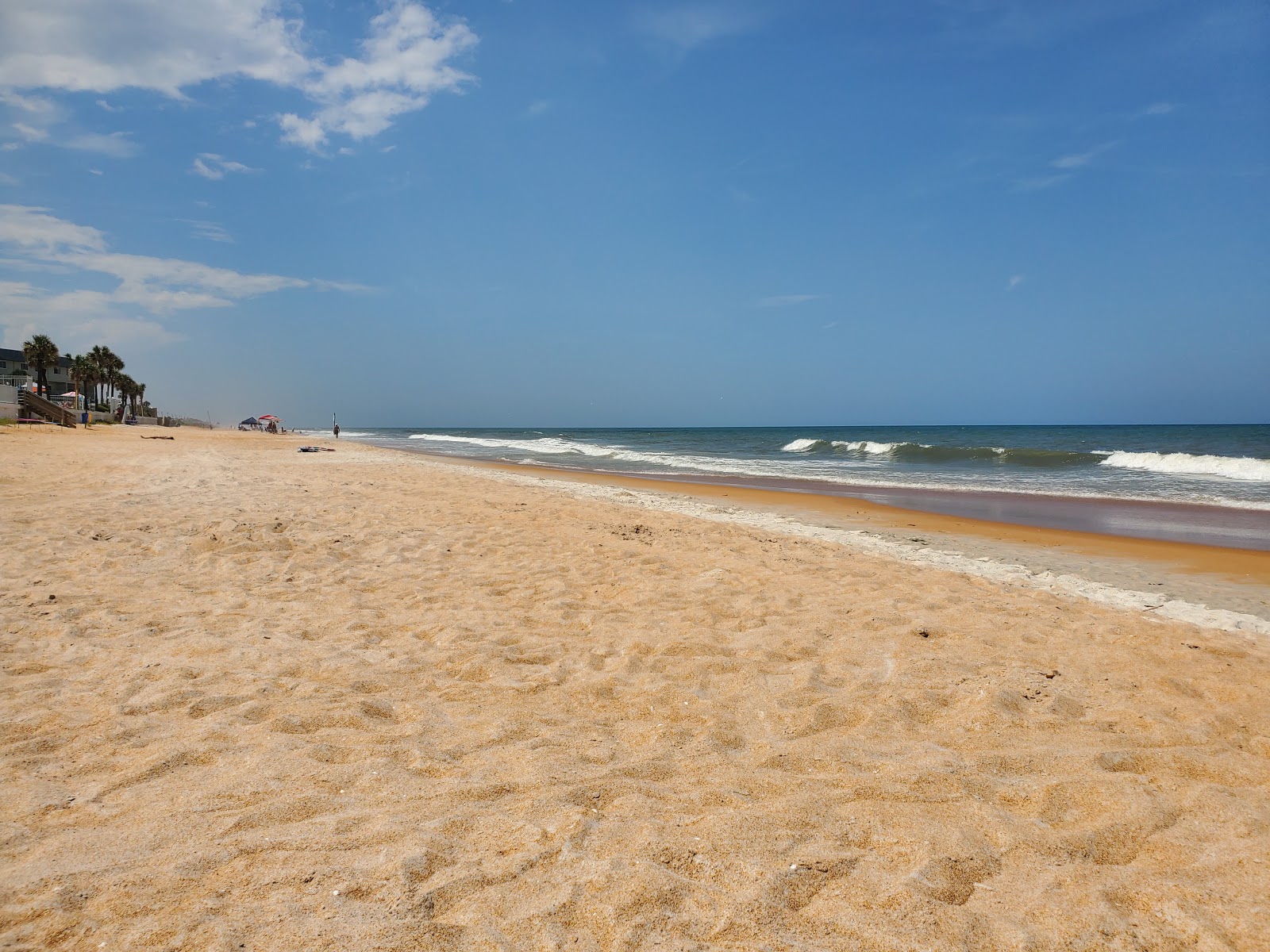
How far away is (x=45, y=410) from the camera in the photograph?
37906 millimetres

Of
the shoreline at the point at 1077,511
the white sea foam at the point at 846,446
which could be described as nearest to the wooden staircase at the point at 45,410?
the shoreline at the point at 1077,511

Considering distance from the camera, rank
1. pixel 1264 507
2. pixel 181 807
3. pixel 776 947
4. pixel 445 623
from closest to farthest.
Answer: pixel 776 947
pixel 181 807
pixel 445 623
pixel 1264 507

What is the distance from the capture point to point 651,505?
14.3 m

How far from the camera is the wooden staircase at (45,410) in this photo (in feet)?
123

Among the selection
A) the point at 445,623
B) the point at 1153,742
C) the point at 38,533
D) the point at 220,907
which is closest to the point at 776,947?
the point at 220,907

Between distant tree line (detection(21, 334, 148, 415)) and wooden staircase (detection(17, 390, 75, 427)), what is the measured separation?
15.4 m

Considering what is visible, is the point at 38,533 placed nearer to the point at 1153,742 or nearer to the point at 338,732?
the point at 338,732

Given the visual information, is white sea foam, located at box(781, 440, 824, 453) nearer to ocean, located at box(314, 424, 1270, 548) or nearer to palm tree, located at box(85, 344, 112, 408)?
ocean, located at box(314, 424, 1270, 548)

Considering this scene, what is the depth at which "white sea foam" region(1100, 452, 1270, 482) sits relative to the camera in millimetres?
25642

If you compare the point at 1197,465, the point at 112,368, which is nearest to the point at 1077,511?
the point at 1197,465

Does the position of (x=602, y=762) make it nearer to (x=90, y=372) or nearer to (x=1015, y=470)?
(x=1015, y=470)

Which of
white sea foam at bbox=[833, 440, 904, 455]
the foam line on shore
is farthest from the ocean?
the foam line on shore

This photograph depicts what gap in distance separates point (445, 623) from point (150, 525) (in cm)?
481

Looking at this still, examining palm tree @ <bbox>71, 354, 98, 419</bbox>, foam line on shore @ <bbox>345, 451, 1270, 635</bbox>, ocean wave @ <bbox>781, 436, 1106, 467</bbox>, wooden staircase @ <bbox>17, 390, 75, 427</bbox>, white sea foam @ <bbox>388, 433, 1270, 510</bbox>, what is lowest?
foam line on shore @ <bbox>345, 451, 1270, 635</bbox>
